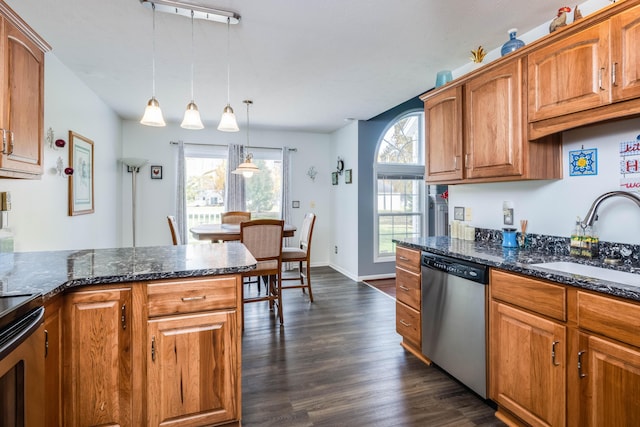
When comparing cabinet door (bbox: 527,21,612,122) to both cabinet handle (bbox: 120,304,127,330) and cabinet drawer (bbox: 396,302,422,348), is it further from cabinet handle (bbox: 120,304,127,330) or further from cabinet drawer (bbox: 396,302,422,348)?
cabinet handle (bbox: 120,304,127,330)

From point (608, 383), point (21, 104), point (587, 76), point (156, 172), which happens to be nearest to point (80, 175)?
point (156, 172)

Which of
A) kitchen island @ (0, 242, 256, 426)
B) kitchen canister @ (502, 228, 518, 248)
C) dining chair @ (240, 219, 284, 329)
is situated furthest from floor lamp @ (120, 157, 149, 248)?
kitchen canister @ (502, 228, 518, 248)

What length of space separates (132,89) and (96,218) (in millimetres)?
1567

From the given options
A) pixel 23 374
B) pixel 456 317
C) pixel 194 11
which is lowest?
pixel 456 317

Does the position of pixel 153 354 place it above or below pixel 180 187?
below

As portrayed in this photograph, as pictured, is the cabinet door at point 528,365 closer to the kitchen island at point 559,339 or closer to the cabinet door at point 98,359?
the kitchen island at point 559,339

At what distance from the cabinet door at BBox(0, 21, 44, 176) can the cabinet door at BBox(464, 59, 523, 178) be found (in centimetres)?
267

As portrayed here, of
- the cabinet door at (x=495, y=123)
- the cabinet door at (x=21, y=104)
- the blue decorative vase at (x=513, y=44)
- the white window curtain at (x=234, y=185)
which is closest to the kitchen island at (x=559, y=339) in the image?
the cabinet door at (x=495, y=123)

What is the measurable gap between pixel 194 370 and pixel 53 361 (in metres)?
0.56

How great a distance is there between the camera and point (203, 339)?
1587 mm

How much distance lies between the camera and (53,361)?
1.35 m

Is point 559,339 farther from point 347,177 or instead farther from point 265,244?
point 347,177

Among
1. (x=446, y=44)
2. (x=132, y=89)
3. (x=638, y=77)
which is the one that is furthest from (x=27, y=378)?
(x=132, y=89)

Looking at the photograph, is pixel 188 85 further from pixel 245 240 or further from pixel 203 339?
pixel 203 339
